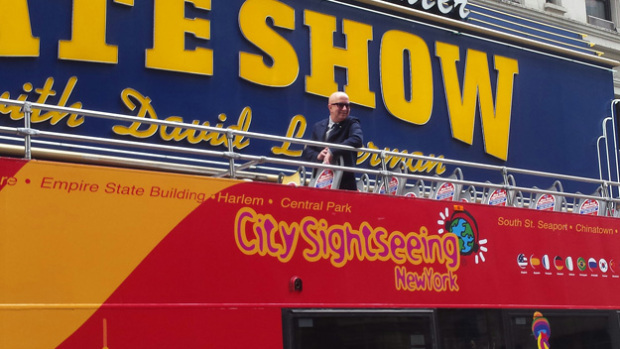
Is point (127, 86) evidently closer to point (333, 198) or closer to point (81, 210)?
point (333, 198)

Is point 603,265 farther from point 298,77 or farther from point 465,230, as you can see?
point 298,77

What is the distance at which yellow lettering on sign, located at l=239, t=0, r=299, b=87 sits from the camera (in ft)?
36.9

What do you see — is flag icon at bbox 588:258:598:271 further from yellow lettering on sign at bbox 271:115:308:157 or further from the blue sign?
yellow lettering on sign at bbox 271:115:308:157

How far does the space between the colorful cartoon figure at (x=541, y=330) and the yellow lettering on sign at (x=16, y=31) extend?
226 inches

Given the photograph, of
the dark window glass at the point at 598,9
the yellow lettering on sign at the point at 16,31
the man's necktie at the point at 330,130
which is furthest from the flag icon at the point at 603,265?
the dark window glass at the point at 598,9

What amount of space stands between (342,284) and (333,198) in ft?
2.33

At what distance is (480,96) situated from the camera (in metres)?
13.4

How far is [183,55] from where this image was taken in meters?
10.6

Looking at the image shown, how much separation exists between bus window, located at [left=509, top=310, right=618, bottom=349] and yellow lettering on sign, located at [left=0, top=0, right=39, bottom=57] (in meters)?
5.57

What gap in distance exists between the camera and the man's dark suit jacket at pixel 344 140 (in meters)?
8.32

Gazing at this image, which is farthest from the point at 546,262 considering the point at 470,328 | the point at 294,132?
the point at 294,132

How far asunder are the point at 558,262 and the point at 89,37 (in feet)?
18.0

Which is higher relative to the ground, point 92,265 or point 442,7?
point 442,7

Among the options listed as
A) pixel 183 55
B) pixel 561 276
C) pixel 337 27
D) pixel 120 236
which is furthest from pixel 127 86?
pixel 561 276
